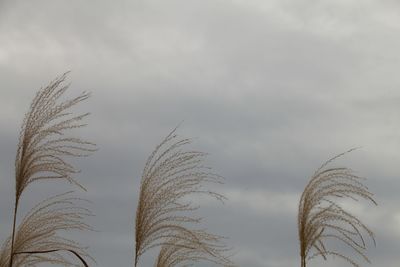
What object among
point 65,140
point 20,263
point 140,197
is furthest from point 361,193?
point 20,263

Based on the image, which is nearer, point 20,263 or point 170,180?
point 170,180

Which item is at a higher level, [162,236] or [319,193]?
[319,193]

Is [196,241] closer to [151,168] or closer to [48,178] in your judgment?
[151,168]

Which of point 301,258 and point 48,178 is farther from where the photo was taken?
point 301,258

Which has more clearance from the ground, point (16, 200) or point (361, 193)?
point (361, 193)

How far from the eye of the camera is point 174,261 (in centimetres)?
1009

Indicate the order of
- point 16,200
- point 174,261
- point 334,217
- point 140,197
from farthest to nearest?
point 174,261, point 334,217, point 140,197, point 16,200

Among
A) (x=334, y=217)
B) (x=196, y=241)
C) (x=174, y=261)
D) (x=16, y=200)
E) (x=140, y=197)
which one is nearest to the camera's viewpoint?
(x=16, y=200)

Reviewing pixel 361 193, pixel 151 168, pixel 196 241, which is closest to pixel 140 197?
pixel 151 168

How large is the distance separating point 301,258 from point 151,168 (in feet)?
7.32

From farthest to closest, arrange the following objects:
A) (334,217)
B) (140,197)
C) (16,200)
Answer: (334,217) → (140,197) → (16,200)

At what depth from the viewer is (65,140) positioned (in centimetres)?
830

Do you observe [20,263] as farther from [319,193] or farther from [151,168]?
[319,193]

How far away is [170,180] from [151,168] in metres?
0.26
